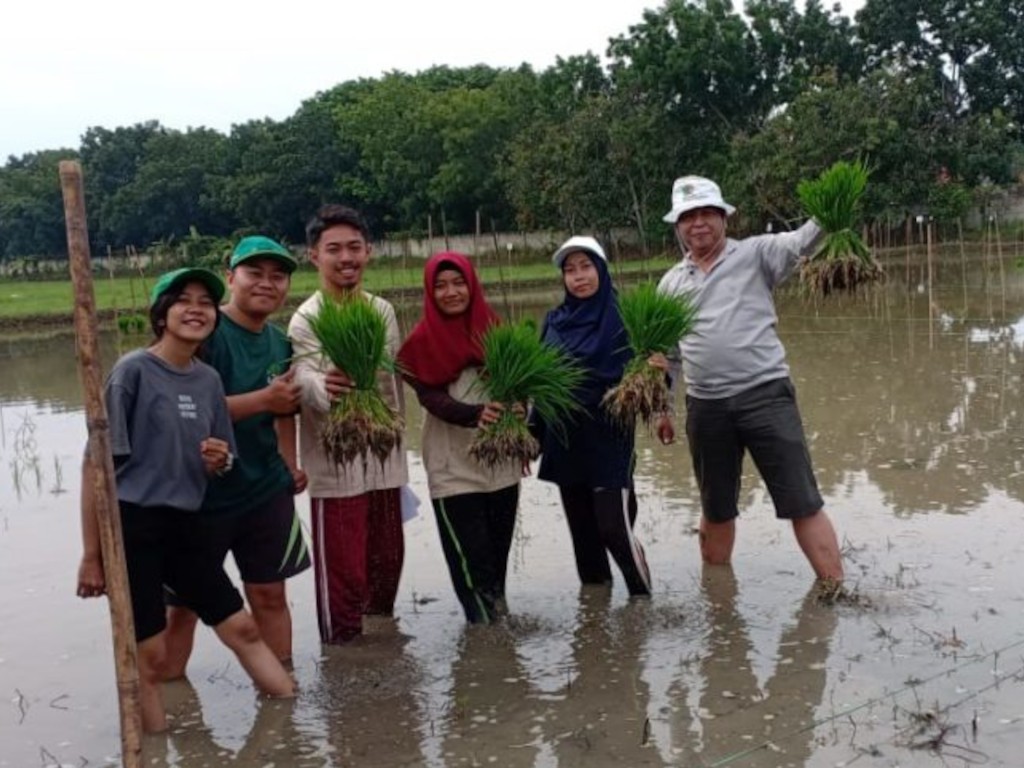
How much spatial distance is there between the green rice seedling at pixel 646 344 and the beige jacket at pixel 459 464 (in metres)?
0.49

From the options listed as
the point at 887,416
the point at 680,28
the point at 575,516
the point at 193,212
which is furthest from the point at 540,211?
the point at 575,516

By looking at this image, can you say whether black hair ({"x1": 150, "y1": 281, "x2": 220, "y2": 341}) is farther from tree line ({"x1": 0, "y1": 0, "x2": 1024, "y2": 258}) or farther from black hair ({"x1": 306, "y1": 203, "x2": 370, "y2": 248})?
tree line ({"x1": 0, "y1": 0, "x2": 1024, "y2": 258})

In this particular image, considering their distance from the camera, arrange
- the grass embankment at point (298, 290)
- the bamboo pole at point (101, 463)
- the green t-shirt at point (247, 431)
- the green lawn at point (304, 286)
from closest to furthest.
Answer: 1. the bamboo pole at point (101, 463)
2. the green t-shirt at point (247, 431)
3. the grass embankment at point (298, 290)
4. the green lawn at point (304, 286)

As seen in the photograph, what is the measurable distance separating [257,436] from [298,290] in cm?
2194

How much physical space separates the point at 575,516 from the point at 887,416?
4351 millimetres

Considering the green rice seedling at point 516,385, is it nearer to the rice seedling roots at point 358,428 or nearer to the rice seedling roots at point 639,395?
the rice seedling roots at point 639,395

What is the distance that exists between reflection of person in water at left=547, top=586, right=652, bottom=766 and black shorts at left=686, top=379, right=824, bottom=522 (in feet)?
2.34

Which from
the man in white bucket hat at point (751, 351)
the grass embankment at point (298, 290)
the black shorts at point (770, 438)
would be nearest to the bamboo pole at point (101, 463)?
the man in white bucket hat at point (751, 351)

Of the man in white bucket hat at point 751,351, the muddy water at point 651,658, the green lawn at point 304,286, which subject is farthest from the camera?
the green lawn at point 304,286

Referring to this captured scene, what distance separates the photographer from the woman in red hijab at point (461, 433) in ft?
13.6

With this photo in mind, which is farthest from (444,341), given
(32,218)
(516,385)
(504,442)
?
(32,218)

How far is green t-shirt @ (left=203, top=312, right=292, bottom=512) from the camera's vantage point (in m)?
3.64

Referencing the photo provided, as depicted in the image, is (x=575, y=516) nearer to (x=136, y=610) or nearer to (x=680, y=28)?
(x=136, y=610)

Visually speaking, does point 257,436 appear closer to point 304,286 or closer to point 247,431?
point 247,431
